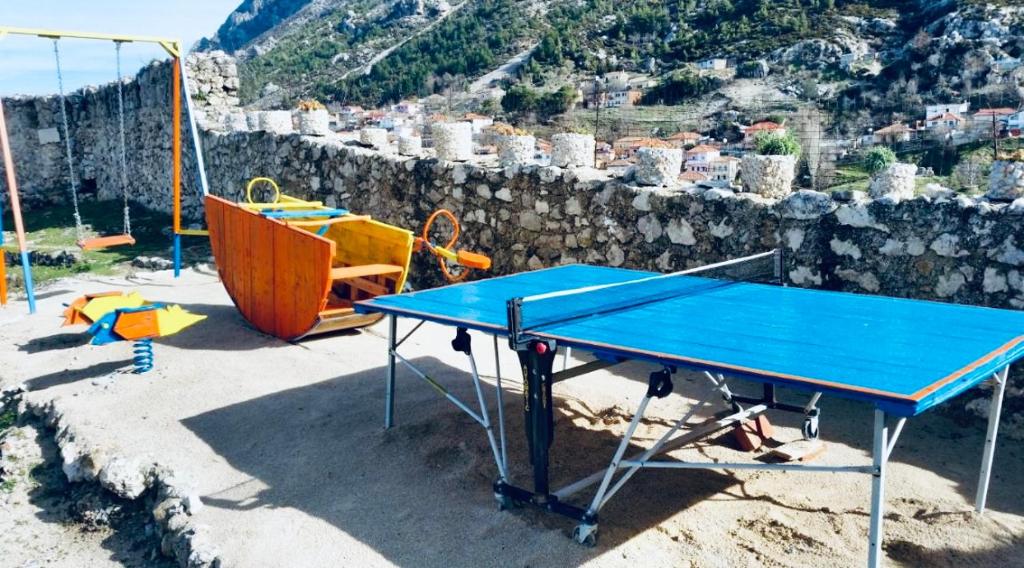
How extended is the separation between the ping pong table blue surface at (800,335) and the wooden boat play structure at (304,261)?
1746 mm

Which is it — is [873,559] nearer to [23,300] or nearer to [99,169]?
[23,300]

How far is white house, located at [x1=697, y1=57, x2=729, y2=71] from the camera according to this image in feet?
151

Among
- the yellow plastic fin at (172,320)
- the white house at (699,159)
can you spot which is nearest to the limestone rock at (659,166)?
the yellow plastic fin at (172,320)

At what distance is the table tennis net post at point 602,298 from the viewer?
3.64 metres

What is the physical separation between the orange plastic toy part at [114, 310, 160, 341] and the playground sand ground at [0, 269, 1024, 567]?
0.43m

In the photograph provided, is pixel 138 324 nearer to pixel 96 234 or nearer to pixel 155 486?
pixel 155 486

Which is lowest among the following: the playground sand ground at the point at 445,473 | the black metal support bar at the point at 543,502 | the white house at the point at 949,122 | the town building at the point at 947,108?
the playground sand ground at the point at 445,473

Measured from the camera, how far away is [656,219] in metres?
6.52

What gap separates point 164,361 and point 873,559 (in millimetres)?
5638

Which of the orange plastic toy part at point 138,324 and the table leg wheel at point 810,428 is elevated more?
the orange plastic toy part at point 138,324

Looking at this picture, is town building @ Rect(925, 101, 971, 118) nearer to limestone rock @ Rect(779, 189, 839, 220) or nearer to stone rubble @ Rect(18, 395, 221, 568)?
limestone rock @ Rect(779, 189, 839, 220)

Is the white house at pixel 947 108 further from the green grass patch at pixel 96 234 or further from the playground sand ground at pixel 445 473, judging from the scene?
the playground sand ground at pixel 445 473

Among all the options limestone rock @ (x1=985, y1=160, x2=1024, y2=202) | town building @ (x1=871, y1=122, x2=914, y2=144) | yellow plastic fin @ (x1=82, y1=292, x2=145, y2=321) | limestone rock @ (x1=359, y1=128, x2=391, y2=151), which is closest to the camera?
limestone rock @ (x1=985, y1=160, x2=1024, y2=202)

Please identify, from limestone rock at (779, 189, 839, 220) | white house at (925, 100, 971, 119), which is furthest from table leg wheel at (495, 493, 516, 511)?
white house at (925, 100, 971, 119)
